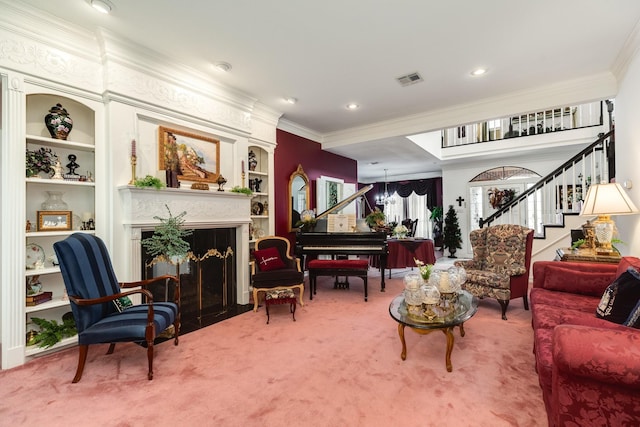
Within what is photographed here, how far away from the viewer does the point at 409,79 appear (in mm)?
3789

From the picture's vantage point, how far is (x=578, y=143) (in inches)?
235

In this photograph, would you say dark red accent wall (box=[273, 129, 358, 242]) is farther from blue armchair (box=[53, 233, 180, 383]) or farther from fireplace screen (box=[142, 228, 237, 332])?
blue armchair (box=[53, 233, 180, 383])

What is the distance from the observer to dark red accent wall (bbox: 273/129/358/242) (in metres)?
5.23

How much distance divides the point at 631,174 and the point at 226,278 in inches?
195

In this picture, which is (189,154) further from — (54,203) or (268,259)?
(268,259)

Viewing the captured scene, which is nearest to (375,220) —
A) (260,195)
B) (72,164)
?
(260,195)

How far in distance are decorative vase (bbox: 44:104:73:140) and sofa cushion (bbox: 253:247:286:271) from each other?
2410 millimetres

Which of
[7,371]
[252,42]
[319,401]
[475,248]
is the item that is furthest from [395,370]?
[252,42]

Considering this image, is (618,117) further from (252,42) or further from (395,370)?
(252,42)

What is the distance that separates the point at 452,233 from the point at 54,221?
8.44m

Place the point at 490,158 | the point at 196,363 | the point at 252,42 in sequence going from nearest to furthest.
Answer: the point at 196,363, the point at 252,42, the point at 490,158

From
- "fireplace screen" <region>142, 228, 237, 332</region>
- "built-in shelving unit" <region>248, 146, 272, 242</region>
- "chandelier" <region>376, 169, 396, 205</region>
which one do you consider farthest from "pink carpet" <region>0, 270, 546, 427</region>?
"chandelier" <region>376, 169, 396, 205</region>

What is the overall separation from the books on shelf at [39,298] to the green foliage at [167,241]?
0.88m

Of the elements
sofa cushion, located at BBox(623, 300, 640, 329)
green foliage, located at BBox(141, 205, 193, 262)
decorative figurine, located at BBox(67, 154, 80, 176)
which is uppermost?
decorative figurine, located at BBox(67, 154, 80, 176)
